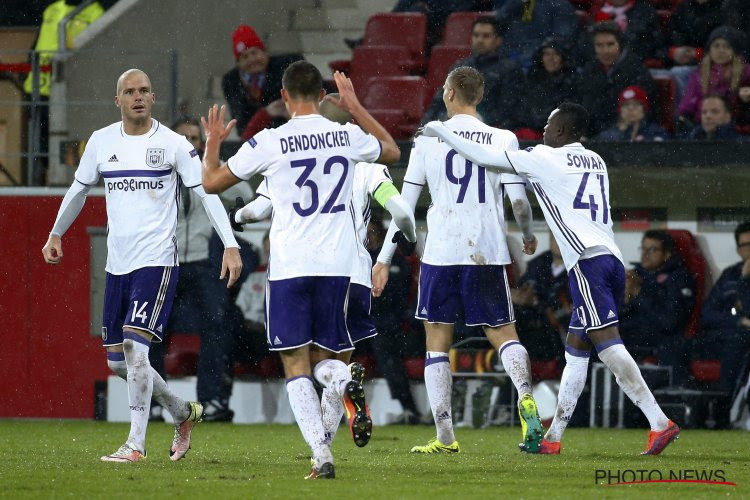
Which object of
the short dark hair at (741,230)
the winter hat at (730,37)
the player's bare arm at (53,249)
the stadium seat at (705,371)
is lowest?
the stadium seat at (705,371)

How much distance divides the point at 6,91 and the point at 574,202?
8.44 meters

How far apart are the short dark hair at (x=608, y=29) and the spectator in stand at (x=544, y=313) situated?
2273 millimetres

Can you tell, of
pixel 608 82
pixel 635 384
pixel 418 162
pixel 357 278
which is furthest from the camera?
pixel 608 82

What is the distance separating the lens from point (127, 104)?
26.9ft

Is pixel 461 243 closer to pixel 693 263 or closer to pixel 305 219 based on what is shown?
pixel 305 219

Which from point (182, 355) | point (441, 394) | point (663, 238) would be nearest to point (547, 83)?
point (663, 238)

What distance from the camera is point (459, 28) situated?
50.4ft

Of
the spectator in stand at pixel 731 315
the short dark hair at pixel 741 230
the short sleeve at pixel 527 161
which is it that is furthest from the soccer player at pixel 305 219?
the short dark hair at pixel 741 230

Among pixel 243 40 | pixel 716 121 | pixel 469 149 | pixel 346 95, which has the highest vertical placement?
pixel 243 40

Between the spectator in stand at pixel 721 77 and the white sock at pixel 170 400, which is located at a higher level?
the spectator in stand at pixel 721 77

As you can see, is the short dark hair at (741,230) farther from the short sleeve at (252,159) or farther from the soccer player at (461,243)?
the short sleeve at (252,159)

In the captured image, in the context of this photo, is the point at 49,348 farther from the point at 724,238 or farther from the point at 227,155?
the point at 724,238

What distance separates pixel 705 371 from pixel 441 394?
440 cm

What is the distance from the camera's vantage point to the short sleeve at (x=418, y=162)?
8672 mm
